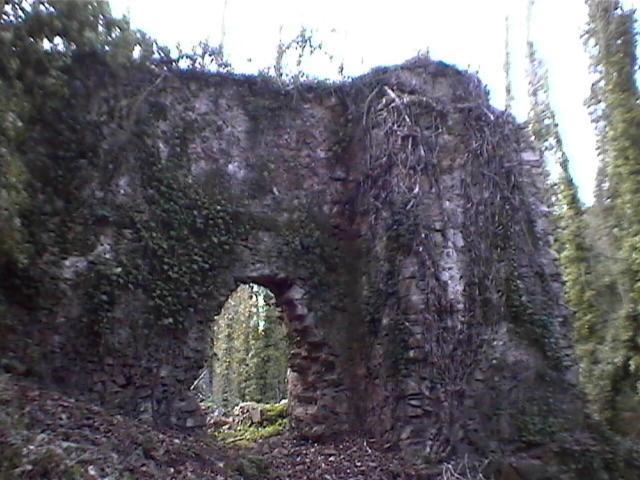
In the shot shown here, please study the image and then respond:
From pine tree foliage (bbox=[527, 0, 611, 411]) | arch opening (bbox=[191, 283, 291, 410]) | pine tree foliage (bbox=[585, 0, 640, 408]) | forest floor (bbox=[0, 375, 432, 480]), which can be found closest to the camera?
forest floor (bbox=[0, 375, 432, 480])

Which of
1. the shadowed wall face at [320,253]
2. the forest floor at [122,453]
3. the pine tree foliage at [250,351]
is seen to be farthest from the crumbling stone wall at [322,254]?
the pine tree foliage at [250,351]

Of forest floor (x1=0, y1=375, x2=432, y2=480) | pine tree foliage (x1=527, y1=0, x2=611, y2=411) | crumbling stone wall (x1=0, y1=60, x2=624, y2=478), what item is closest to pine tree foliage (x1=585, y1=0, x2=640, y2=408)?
pine tree foliage (x1=527, y1=0, x2=611, y2=411)

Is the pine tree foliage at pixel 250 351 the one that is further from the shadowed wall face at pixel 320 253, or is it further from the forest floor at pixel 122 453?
the forest floor at pixel 122 453

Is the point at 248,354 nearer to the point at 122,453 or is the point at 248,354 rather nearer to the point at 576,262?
the point at 576,262

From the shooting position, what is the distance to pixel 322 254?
7664 mm

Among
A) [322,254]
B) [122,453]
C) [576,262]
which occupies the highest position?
[576,262]

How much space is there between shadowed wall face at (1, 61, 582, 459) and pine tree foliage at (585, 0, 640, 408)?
3126 millimetres

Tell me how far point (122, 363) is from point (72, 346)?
0.50 meters

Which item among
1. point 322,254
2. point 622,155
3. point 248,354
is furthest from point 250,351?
point 622,155

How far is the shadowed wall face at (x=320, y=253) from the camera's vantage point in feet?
21.0

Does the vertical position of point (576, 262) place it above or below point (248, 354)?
above

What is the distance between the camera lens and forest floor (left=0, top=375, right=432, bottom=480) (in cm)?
393

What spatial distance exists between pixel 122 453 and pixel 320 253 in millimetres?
3603

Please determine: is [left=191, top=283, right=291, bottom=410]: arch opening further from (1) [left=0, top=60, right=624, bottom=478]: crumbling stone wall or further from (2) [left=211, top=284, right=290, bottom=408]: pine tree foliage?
(1) [left=0, top=60, right=624, bottom=478]: crumbling stone wall
